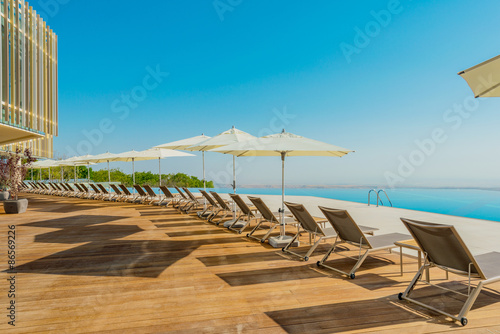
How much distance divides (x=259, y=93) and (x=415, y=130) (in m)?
15.4

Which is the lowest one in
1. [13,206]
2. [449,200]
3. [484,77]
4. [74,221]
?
[449,200]

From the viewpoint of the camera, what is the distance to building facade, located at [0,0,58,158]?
16828 millimetres

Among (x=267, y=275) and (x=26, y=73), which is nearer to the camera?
(x=267, y=275)

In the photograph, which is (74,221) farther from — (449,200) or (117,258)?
(449,200)

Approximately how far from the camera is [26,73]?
64.4 ft

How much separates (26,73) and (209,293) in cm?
2165

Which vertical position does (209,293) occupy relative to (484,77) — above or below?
below

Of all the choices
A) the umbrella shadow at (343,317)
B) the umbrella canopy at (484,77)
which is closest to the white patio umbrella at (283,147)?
the umbrella shadow at (343,317)

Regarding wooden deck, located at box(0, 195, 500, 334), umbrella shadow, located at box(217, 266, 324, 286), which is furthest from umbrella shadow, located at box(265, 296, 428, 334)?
umbrella shadow, located at box(217, 266, 324, 286)

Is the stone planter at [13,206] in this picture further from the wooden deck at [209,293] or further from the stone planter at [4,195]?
the stone planter at [4,195]

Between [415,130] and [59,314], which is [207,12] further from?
[415,130]

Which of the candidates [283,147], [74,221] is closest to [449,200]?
[283,147]

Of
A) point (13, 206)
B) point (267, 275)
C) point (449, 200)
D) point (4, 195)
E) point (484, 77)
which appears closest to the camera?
point (484, 77)

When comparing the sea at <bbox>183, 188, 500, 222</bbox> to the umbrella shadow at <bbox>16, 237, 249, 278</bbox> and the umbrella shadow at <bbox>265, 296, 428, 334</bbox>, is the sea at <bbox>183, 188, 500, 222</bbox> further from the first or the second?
the umbrella shadow at <bbox>265, 296, 428, 334</bbox>
